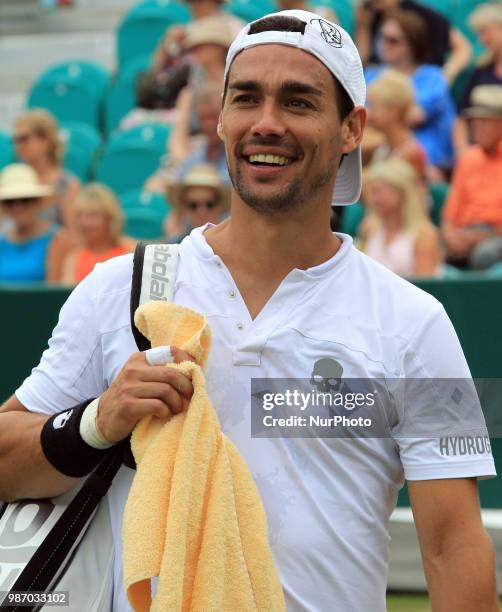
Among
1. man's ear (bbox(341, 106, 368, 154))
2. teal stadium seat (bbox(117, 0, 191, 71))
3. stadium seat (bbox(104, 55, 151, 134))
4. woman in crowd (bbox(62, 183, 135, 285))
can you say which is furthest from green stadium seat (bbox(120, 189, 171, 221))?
man's ear (bbox(341, 106, 368, 154))

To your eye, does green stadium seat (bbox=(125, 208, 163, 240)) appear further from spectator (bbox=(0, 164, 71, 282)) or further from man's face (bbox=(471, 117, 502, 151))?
man's face (bbox=(471, 117, 502, 151))

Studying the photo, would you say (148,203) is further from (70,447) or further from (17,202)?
(70,447)

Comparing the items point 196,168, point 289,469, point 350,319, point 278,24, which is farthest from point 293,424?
point 196,168

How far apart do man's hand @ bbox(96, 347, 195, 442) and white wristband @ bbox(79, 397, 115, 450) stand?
1.8 inches

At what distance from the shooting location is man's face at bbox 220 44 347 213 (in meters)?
2.80

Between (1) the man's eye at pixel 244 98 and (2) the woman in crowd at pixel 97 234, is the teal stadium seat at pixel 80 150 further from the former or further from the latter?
(1) the man's eye at pixel 244 98

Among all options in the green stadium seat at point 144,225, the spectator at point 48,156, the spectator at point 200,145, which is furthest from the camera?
the spectator at point 48,156

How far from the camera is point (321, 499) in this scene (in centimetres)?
274

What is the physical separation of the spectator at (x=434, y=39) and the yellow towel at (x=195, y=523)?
744cm

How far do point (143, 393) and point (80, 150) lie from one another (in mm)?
8481

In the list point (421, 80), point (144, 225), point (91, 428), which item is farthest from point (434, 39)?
point (91, 428)

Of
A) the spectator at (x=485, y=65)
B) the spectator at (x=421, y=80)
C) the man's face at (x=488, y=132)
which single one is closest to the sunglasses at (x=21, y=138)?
the spectator at (x=421, y=80)

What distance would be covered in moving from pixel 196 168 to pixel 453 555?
5.57 m

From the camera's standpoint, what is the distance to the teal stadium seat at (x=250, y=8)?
1133cm
